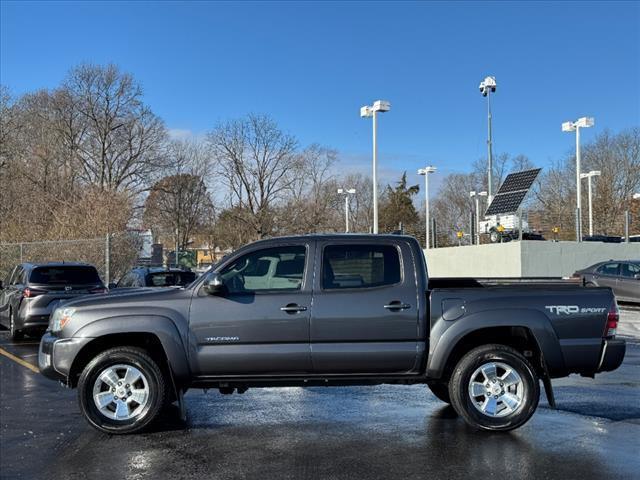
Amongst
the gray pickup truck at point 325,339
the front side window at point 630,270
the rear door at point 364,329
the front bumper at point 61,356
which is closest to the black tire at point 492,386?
the gray pickup truck at point 325,339

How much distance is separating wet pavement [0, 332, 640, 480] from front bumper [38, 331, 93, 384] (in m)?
0.56

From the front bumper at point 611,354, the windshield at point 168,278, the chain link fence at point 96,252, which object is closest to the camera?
the front bumper at point 611,354

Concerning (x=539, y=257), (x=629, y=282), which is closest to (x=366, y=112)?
(x=539, y=257)

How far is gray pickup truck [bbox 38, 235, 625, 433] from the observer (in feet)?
19.9

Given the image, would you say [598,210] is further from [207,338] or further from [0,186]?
[207,338]

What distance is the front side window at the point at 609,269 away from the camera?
63.2 feet

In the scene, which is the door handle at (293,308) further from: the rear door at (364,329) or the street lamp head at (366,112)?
the street lamp head at (366,112)

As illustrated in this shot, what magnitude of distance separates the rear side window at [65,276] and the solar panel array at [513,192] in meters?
18.4

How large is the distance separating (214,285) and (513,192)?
24.2 metres

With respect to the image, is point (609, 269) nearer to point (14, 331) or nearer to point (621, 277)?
point (621, 277)

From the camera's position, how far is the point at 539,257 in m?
23.3

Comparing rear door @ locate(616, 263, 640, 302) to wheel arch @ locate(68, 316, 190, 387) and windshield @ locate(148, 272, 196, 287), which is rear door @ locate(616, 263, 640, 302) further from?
wheel arch @ locate(68, 316, 190, 387)

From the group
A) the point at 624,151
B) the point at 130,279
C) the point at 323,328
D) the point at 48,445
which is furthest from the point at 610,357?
the point at 624,151

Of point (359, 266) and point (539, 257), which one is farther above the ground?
point (539, 257)
